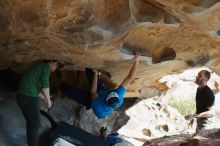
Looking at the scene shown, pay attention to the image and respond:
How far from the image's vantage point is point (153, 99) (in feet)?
27.3

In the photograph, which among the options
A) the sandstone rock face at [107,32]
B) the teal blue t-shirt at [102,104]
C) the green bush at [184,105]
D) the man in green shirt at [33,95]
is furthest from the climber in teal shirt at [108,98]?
the green bush at [184,105]

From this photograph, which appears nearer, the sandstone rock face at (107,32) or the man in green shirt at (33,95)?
the sandstone rock face at (107,32)

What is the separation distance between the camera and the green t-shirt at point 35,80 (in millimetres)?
4633

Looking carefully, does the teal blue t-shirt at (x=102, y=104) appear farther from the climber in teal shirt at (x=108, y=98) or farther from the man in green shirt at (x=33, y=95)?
the man in green shirt at (x=33, y=95)

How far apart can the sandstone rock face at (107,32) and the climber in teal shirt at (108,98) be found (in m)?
0.34

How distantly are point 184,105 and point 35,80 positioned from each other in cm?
704

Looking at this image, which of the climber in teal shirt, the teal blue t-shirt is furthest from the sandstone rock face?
the teal blue t-shirt

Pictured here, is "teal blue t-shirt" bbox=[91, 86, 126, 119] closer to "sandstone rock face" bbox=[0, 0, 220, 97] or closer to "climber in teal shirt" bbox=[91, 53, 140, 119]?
"climber in teal shirt" bbox=[91, 53, 140, 119]

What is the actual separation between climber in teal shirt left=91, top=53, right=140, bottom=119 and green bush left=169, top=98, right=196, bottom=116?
5.03m

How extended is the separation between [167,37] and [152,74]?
5.50ft

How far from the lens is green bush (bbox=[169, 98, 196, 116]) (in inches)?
421

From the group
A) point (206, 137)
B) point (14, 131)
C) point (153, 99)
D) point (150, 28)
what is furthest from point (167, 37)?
point (153, 99)

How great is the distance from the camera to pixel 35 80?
468cm

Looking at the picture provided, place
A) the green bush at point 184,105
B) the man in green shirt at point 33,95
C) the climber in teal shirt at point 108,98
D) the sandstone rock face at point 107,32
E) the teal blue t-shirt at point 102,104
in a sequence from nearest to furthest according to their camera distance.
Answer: the sandstone rock face at point 107,32, the man in green shirt at point 33,95, the climber in teal shirt at point 108,98, the teal blue t-shirt at point 102,104, the green bush at point 184,105
